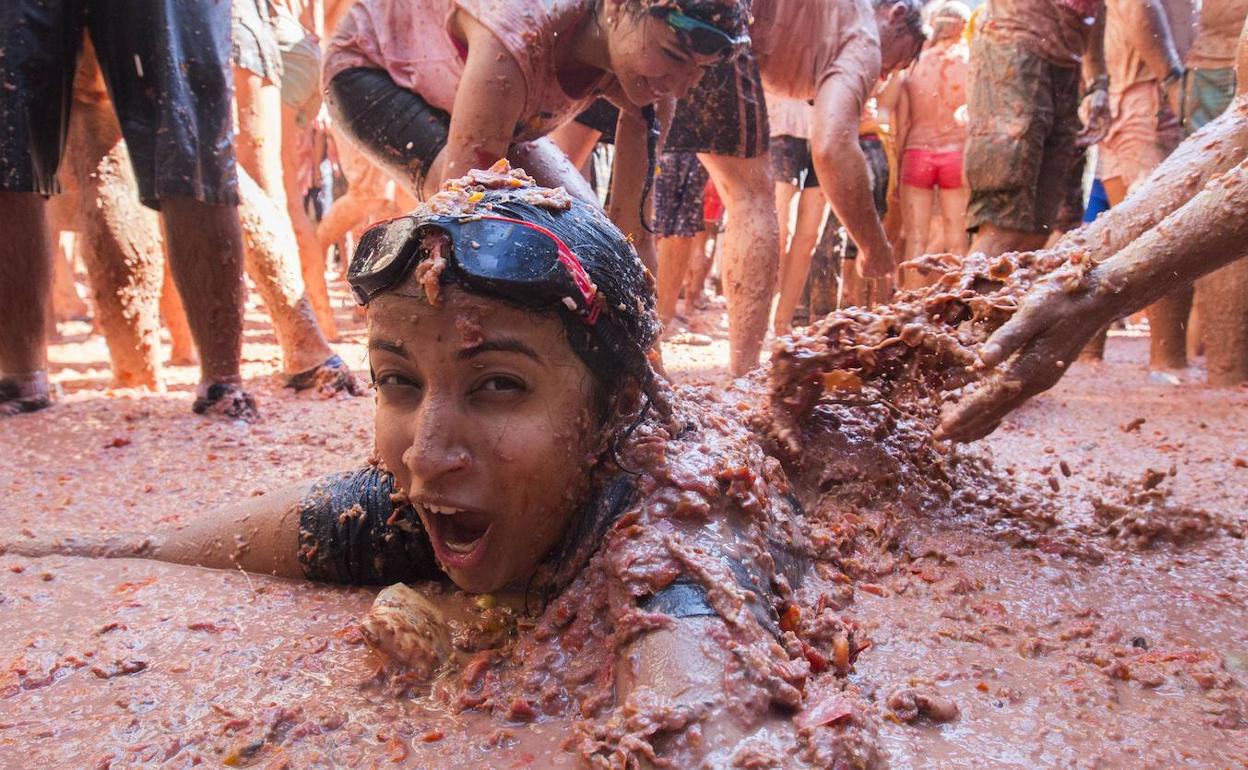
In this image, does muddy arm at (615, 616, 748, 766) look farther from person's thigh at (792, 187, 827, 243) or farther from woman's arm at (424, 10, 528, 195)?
person's thigh at (792, 187, 827, 243)

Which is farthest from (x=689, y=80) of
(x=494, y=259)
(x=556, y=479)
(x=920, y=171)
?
(x=920, y=171)

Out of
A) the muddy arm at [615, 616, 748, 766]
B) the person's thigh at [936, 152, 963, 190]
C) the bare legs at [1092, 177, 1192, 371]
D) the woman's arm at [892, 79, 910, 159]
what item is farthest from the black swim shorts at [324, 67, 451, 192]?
the woman's arm at [892, 79, 910, 159]

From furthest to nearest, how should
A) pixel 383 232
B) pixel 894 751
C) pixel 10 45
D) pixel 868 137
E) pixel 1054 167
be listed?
1. pixel 868 137
2. pixel 1054 167
3. pixel 10 45
4. pixel 383 232
5. pixel 894 751

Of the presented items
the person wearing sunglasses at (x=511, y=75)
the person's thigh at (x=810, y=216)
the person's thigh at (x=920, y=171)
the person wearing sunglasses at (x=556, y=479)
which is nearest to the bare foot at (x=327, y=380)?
the person wearing sunglasses at (x=511, y=75)

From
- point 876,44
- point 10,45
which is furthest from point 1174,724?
point 10,45

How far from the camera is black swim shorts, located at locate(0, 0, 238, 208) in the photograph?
9.25ft

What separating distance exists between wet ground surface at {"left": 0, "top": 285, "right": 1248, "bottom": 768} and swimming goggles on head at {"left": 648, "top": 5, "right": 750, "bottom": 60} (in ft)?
4.74

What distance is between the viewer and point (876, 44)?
3.63 meters

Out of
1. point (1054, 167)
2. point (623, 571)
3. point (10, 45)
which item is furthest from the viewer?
point (1054, 167)

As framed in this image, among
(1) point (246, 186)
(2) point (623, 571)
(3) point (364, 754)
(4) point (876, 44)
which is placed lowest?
(3) point (364, 754)

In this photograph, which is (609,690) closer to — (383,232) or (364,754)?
(364,754)

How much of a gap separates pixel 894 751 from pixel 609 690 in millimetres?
397

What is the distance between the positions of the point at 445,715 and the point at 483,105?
1749 mm

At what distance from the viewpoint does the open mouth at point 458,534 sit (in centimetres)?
140
